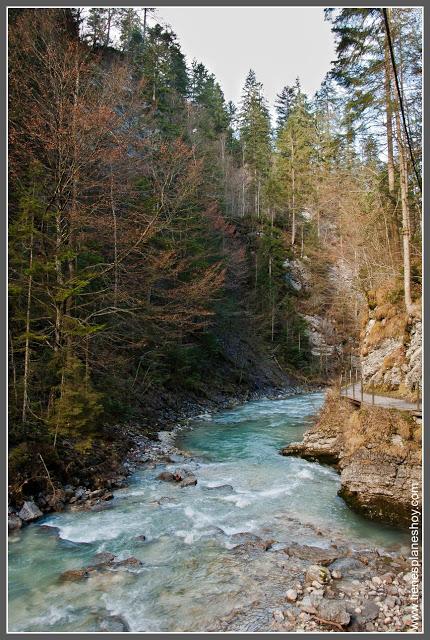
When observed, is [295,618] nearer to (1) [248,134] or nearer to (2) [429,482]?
(2) [429,482]

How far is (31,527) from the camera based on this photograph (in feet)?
25.6

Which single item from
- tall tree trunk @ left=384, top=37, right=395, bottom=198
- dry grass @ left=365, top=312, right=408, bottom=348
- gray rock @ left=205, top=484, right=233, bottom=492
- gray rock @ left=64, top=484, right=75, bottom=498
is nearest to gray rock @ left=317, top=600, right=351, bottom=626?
gray rock @ left=205, top=484, right=233, bottom=492

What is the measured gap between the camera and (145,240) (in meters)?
11.9

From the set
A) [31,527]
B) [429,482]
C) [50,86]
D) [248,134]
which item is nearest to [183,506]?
[31,527]

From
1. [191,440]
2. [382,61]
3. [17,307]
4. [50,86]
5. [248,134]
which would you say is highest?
[248,134]

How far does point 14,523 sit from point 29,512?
1.18 ft

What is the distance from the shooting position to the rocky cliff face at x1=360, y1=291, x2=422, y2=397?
464 inches

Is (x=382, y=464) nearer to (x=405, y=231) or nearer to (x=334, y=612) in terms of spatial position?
(x=334, y=612)

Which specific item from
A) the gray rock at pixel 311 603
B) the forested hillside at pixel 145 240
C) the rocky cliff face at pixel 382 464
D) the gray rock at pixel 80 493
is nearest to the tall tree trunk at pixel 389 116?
the forested hillside at pixel 145 240

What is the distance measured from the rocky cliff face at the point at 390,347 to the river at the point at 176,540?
11.0ft

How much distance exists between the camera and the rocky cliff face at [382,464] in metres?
8.47

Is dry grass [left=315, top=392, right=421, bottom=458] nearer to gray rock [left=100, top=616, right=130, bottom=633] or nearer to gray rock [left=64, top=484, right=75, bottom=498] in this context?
gray rock [left=100, top=616, right=130, bottom=633]

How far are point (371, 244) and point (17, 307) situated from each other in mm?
15212

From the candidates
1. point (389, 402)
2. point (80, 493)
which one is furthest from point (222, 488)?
point (389, 402)
